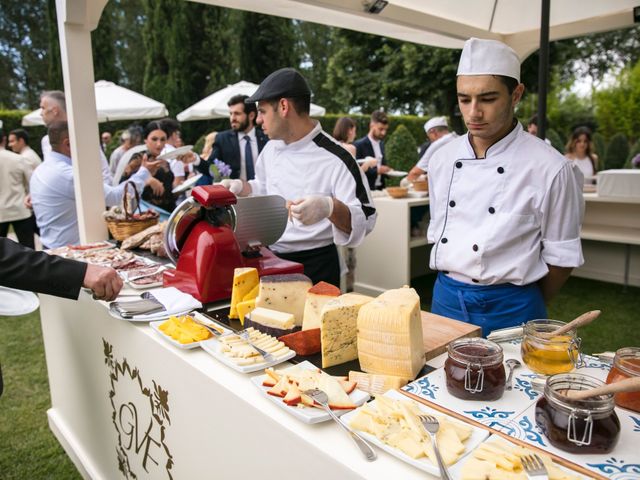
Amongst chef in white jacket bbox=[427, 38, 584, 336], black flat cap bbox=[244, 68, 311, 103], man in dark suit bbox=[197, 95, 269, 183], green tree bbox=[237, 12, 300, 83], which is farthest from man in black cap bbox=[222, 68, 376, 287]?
green tree bbox=[237, 12, 300, 83]

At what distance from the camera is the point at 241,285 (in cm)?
161

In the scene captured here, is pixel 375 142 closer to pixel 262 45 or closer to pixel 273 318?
pixel 273 318

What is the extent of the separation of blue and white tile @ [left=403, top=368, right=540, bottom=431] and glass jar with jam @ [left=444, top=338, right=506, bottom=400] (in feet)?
0.06

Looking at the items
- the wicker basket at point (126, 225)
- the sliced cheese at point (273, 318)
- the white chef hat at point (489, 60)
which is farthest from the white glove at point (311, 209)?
the wicker basket at point (126, 225)

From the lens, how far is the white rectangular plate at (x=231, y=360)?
48.5 inches

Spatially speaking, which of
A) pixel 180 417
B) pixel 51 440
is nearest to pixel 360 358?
pixel 180 417

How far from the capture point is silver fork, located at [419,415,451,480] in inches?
31.9

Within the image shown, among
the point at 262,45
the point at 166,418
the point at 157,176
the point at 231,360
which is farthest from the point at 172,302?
the point at 262,45

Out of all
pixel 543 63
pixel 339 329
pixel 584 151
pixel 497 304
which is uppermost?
pixel 543 63

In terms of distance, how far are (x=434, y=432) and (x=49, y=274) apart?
4.52 feet

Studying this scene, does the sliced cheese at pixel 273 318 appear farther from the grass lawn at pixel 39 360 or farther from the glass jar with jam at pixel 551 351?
the grass lawn at pixel 39 360

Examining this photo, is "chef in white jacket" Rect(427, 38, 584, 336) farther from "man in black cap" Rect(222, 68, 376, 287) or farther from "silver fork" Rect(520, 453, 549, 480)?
"silver fork" Rect(520, 453, 549, 480)

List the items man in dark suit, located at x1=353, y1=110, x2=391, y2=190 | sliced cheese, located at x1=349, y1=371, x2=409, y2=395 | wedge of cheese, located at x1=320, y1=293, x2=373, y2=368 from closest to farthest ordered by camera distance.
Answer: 1. sliced cheese, located at x1=349, y1=371, x2=409, y2=395
2. wedge of cheese, located at x1=320, y1=293, x2=373, y2=368
3. man in dark suit, located at x1=353, y1=110, x2=391, y2=190

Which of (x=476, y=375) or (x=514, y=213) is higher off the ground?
(x=514, y=213)
